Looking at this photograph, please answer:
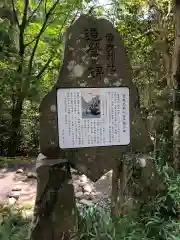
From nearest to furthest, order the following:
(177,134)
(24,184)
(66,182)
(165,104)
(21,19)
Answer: (66,182) → (177,134) → (24,184) → (165,104) → (21,19)

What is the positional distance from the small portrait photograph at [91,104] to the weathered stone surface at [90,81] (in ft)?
0.25

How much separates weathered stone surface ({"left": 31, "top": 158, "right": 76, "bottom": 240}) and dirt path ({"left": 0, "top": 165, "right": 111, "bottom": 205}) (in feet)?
3.79

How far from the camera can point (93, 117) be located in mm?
3092

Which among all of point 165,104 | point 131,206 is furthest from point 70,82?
point 165,104

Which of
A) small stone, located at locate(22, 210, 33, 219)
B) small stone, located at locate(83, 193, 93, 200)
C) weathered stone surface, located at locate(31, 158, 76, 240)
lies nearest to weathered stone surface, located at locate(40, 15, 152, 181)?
weathered stone surface, located at locate(31, 158, 76, 240)

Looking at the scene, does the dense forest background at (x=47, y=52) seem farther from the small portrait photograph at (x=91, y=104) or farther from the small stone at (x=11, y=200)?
the small portrait photograph at (x=91, y=104)

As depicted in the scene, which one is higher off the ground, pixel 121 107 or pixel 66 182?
pixel 121 107

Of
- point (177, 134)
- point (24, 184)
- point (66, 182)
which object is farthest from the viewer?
point (24, 184)

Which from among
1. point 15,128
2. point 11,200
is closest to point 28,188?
point 11,200

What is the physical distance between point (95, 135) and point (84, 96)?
15.1 inches

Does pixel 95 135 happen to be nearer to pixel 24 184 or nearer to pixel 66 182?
pixel 66 182

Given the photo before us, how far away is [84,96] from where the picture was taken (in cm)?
305

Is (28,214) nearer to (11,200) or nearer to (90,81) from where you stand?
(11,200)

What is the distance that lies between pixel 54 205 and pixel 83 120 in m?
0.81
